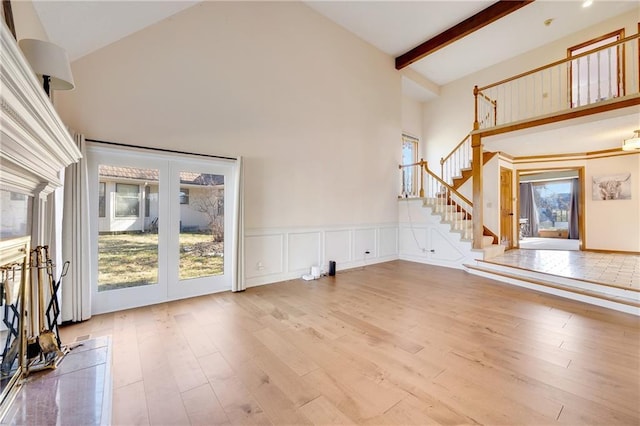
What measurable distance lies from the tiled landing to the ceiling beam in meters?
8.01

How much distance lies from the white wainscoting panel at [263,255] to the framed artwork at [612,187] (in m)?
8.12

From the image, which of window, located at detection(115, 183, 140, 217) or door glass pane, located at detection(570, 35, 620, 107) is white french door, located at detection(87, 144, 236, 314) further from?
door glass pane, located at detection(570, 35, 620, 107)

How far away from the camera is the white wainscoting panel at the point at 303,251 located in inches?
194

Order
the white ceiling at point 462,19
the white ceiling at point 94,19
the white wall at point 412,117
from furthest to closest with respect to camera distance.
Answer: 1. the white wall at point 412,117
2. the white ceiling at point 462,19
3. the white ceiling at point 94,19

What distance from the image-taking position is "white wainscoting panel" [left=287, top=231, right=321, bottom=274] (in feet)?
16.1

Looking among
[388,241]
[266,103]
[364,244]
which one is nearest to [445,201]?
[388,241]

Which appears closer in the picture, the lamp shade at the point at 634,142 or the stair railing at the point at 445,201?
the lamp shade at the point at 634,142

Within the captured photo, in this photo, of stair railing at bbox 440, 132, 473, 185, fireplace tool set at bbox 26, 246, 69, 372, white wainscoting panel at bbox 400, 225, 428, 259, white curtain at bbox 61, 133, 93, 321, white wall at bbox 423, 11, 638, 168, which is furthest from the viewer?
stair railing at bbox 440, 132, 473, 185

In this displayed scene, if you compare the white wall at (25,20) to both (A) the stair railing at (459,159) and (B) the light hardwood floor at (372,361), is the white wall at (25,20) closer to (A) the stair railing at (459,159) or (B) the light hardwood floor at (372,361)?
(B) the light hardwood floor at (372,361)

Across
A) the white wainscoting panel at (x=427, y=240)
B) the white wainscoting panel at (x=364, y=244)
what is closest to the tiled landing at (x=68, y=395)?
the white wainscoting panel at (x=364, y=244)

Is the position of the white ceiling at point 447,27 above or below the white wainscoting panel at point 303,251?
above

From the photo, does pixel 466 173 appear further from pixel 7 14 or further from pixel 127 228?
pixel 7 14

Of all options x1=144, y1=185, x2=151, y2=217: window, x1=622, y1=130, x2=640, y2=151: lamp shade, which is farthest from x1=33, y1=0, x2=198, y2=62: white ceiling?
x1=622, y1=130, x2=640, y2=151: lamp shade

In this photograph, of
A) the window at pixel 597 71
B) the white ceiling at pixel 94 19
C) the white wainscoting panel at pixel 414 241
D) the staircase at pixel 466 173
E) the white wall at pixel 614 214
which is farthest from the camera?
the staircase at pixel 466 173
